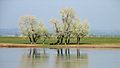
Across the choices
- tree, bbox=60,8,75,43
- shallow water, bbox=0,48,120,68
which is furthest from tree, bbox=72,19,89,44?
shallow water, bbox=0,48,120,68

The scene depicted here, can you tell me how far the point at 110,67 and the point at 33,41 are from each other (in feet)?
75.6

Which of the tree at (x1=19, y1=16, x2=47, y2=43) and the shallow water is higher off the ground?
the tree at (x1=19, y1=16, x2=47, y2=43)

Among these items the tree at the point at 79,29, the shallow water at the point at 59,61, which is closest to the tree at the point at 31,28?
the tree at the point at 79,29

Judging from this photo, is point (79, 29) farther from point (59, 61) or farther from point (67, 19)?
point (59, 61)

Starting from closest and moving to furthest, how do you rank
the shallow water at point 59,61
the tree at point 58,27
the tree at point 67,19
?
the shallow water at point 59,61 < the tree at point 67,19 < the tree at point 58,27

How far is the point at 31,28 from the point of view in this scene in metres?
42.8

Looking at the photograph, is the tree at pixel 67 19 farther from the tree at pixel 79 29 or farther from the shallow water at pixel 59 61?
the shallow water at pixel 59 61

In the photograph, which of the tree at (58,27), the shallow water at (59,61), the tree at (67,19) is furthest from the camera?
the tree at (58,27)

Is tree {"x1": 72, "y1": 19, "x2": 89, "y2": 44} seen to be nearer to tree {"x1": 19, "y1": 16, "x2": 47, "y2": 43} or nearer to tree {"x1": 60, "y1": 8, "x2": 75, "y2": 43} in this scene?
tree {"x1": 60, "y1": 8, "x2": 75, "y2": 43}

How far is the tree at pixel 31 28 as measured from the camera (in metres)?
42.5

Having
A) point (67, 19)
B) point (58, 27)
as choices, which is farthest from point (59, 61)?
point (58, 27)

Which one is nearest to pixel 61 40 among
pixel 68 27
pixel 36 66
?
pixel 68 27

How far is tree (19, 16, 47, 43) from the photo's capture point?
42531 millimetres

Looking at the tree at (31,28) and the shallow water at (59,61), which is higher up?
the tree at (31,28)
